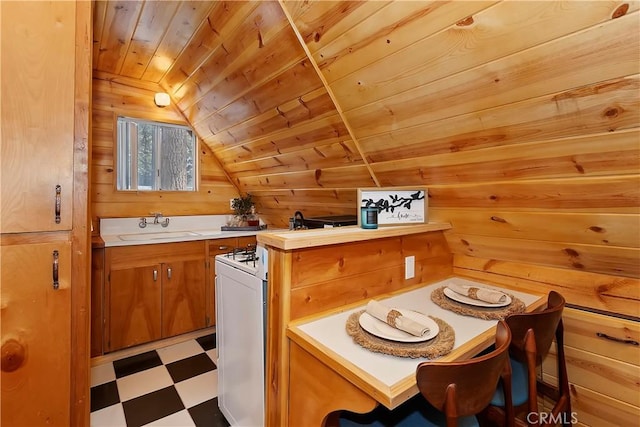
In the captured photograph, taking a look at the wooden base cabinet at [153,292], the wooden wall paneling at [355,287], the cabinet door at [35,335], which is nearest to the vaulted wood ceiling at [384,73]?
the wooden wall paneling at [355,287]

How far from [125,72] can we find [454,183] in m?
2.75

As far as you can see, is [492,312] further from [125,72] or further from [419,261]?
[125,72]

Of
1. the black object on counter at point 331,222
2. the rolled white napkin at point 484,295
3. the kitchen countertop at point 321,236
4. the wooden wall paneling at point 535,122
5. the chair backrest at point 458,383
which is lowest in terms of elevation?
the chair backrest at point 458,383

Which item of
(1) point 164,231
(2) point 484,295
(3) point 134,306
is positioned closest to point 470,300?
(2) point 484,295

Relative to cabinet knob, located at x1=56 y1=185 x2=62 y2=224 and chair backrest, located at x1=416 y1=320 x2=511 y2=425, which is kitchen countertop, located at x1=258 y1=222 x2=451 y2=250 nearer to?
chair backrest, located at x1=416 y1=320 x2=511 y2=425

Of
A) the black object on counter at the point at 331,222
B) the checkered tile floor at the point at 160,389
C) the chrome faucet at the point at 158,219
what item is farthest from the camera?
the chrome faucet at the point at 158,219

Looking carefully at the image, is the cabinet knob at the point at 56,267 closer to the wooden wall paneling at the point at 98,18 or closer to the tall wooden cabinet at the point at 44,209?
the tall wooden cabinet at the point at 44,209

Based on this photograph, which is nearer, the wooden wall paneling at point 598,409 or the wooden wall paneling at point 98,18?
the wooden wall paneling at point 598,409

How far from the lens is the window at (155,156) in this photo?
2867 millimetres

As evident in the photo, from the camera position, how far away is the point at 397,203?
1.70 metres

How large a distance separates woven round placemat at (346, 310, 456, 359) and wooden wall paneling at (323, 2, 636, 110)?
967 mm

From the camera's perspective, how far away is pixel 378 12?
46.3 inches

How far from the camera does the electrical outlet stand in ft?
5.49

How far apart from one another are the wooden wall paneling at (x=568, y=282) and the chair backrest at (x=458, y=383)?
0.91 metres
